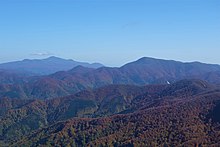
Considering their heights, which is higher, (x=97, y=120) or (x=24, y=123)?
(x=97, y=120)

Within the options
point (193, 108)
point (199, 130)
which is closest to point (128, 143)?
point (199, 130)

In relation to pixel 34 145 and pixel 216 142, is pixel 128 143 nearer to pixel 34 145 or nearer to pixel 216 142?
pixel 216 142

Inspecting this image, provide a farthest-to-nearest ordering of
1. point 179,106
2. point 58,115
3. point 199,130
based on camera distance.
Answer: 1. point 58,115
2. point 179,106
3. point 199,130

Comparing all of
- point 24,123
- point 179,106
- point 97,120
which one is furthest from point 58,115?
point 179,106

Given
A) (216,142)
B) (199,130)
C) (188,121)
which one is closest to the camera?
(216,142)

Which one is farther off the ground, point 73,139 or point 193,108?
point 193,108

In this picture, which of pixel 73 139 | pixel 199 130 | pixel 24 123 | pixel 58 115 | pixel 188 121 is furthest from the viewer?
pixel 58 115

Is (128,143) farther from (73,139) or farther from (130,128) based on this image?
(73,139)

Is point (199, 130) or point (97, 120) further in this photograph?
point (97, 120)

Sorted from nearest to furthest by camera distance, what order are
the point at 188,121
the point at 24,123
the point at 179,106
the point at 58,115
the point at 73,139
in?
the point at 188,121 < the point at 73,139 < the point at 179,106 < the point at 24,123 < the point at 58,115
